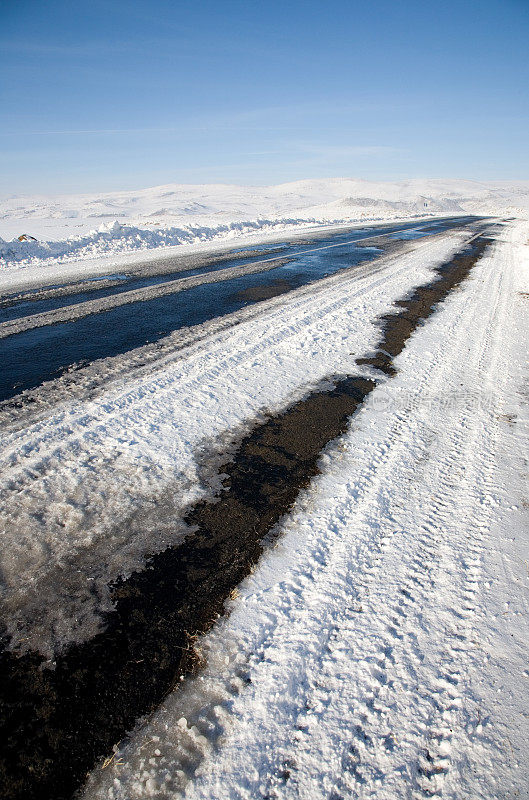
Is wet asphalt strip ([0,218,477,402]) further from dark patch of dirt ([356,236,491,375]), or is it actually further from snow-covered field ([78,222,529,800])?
snow-covered field ([78,222,529,800])

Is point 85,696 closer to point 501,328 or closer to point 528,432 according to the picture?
point 528,432

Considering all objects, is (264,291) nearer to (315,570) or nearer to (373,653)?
(315,570)

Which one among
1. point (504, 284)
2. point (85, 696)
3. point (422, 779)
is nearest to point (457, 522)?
point (422, 779)

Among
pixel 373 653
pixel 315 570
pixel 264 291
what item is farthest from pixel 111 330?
pixel 373 653

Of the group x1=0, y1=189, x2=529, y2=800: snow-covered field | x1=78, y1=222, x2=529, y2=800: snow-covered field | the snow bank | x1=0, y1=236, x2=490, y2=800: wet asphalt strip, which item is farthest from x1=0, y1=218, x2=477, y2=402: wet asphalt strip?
the snow bank

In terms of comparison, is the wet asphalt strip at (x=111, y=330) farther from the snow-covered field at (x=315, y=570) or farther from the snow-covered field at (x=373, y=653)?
the snow-covered field at (x=373, y=653)

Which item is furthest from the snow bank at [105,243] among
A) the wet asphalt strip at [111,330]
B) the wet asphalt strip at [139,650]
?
the wet asphalt strip at [139,650]
